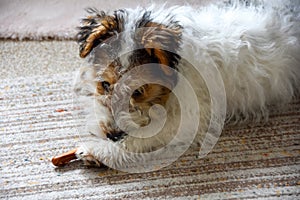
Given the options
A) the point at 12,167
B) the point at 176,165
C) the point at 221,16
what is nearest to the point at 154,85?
the point at 176,165

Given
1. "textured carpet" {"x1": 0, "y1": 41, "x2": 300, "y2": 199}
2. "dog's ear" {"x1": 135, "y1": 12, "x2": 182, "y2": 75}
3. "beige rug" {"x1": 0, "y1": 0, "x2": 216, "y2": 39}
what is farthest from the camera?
"beige rug" {"x1": 0, "y1": 0, "x2": 216, "y2": 39}

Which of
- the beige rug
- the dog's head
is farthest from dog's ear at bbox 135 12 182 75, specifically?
the beige rug

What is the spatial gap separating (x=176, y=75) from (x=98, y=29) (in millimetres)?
260

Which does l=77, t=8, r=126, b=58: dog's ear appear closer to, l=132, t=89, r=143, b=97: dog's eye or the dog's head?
the dog's head

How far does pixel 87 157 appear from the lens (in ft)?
4.40

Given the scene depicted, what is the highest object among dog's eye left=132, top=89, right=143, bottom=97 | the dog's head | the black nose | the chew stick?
the dog's head

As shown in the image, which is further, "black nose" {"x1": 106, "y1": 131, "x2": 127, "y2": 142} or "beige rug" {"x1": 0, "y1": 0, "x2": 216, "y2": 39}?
"beige rug" {"x1": 0, "y1": 0, "x2": 216, "y2": 39}

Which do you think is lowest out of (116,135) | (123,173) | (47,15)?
(123,173)

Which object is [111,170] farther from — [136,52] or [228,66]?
[228,66]

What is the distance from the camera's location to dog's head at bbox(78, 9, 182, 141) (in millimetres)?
1184

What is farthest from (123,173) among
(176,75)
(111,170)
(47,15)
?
(47,15)

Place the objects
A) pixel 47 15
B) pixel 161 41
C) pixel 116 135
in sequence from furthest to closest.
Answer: pixel 47 15
pixel 116 135
pixel 161 41

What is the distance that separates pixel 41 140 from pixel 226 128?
24.9 inches

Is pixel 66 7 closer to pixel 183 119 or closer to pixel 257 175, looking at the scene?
pixel 183 119
